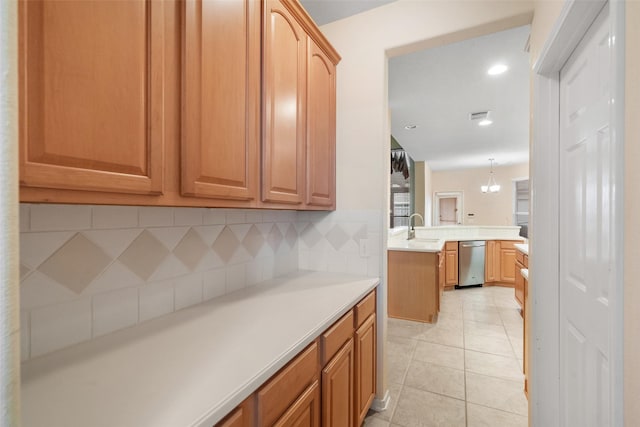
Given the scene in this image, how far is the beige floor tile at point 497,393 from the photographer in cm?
187

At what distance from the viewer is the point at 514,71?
2.60 meters

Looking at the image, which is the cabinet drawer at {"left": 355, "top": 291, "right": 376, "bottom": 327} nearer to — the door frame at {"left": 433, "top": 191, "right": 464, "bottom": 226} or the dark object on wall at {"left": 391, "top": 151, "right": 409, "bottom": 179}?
the dark object on wall at {"left": 391, "top": 151, "right": 409, "bottom": 179}

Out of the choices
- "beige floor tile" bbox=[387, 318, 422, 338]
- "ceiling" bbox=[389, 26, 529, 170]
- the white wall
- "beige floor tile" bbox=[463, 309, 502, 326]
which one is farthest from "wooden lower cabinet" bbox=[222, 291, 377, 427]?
the white wall

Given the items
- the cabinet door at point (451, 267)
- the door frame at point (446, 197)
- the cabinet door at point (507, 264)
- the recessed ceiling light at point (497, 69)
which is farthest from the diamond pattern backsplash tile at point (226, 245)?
the door frame at point (446, 197)

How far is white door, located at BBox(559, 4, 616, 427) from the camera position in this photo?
906 mm

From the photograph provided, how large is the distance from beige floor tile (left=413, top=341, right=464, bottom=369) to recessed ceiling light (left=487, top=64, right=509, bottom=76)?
2.63 metres

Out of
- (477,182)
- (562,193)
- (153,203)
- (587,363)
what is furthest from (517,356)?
(477,182)

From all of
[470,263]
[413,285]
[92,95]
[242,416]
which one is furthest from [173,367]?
[470,263]

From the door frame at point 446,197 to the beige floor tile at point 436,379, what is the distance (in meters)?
6.64

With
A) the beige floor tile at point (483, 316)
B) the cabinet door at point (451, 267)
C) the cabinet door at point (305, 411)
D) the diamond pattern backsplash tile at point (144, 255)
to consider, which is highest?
the diamond pattern backsplash tile at point (144, 255)

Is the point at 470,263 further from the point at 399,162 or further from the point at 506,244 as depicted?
the point at 399,162

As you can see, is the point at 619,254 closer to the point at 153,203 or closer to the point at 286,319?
the point at 286,319

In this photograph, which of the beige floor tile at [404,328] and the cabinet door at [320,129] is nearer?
the cabinet door at [320,129]

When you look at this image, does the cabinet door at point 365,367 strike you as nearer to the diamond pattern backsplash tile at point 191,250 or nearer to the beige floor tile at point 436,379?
the beige floor tile at point 436,379
